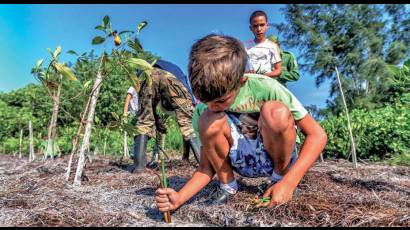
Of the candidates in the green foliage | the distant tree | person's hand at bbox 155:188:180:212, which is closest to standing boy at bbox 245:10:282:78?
person's hand at bbox 155:188:180:212

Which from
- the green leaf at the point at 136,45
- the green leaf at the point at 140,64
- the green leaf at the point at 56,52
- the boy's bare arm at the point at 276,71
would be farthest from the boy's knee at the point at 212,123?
the boy's bare arm at the point at 276,71

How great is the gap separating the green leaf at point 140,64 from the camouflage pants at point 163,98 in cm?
138

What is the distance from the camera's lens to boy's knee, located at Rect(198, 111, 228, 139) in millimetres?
1637

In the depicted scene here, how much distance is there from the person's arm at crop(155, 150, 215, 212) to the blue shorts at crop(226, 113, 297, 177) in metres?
0.12

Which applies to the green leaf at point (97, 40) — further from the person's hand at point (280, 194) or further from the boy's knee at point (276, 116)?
the person's hand at point (280, 194)

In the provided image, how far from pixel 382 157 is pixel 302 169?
13.5 feet

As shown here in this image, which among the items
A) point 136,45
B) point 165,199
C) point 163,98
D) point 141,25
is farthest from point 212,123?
point 163,98

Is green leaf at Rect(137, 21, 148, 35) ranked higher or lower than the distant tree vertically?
lower

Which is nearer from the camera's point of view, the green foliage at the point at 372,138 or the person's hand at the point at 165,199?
the person's hand at the point at 165,199

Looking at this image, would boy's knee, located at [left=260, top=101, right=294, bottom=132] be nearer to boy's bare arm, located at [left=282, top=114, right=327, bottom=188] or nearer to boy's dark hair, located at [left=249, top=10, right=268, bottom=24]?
boy's bare arm, located at [left=282, top=114, right=327, bottom=188]

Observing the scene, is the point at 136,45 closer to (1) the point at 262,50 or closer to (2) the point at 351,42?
(1) the point at 262,50

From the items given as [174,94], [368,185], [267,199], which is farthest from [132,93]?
[267,199]

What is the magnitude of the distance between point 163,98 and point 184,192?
1.98 m

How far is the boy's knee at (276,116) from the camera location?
1.55 meters
